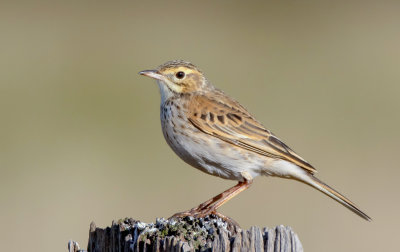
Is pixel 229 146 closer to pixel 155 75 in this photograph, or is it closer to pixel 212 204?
pixel 212 204

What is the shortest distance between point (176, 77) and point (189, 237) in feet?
10.6

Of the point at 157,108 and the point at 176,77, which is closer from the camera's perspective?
the point at 176,77

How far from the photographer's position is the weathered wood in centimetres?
427

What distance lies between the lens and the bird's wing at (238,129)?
6988 millimetres

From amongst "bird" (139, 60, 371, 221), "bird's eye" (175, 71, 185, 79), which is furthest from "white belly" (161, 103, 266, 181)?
"bird's eye" (175, 71, 185, 79)

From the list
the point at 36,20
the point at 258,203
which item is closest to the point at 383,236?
the point at 258,203

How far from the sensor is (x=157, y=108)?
13914 mm

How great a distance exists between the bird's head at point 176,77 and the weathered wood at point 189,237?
2.63 metres

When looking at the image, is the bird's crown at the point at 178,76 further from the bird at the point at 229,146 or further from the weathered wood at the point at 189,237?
the weathered wood at the point at 189,237

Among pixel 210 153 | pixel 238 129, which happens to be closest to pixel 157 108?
pixel 238 129

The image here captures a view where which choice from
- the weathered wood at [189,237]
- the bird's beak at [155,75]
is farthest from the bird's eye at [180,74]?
the weathered wood at [189,237]

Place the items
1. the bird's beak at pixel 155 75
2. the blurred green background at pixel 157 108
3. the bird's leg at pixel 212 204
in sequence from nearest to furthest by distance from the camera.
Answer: the bird's leg at pixel 212 204
the bird's beak at pixel 155 75
the blurred green background at pixel 157 108

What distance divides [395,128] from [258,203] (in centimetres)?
360

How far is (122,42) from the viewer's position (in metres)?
17.2
